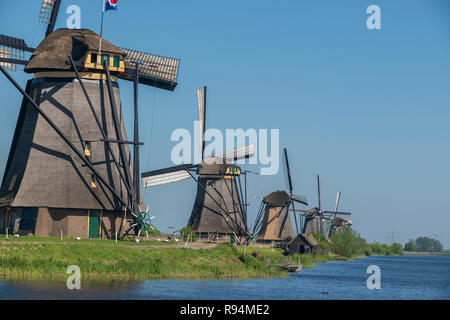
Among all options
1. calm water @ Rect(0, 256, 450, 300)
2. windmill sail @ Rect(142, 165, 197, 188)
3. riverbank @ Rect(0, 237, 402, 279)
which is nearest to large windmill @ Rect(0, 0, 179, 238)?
riverbank @ Rect(0, 237, 402, 279)

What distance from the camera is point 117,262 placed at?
39969 mm

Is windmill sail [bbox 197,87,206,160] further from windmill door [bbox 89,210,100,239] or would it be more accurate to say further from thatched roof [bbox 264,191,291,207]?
windmill door [bbox 89,210,100,239]

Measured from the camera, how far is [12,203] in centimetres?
4741

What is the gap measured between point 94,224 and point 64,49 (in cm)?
1262

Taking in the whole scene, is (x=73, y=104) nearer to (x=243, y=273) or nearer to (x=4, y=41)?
(x=4, y=41)

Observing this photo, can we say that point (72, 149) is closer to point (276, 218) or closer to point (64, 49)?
point (64, 49)

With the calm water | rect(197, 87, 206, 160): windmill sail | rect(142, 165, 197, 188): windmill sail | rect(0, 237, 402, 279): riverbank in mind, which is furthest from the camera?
rect(197, 87, 206, 160): windmill sail

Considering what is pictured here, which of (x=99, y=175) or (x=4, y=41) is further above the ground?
(x=4, y=41)

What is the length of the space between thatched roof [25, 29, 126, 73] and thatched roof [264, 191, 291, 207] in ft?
157

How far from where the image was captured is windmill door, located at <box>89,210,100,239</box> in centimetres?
4806

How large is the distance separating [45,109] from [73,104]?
79.5 inches

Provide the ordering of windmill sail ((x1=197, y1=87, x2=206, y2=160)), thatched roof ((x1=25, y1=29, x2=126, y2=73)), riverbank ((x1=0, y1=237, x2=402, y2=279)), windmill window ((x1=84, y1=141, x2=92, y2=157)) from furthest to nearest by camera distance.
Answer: windmill sail ((x1=197, y1=87, x2=206, y2=160)), thatched roof ((x1=25, y1=29, x2=126, y2=73)), windmill window ((x1=84, y1=141, x2=92, y2=157)), riverbank ((x1=0, y1=237, x2=402, y2=279))

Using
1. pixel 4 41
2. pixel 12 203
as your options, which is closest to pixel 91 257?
pixel 12 203

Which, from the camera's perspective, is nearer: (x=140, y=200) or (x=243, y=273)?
(x=243, y=273)
